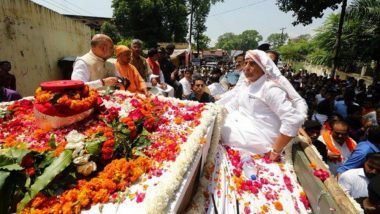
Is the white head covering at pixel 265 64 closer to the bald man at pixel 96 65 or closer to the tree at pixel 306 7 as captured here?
the bald man at pixel 96 65

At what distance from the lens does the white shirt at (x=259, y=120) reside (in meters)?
2.66

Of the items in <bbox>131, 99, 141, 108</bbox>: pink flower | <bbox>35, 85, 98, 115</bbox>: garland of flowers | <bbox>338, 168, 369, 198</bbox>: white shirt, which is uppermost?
<bbox>35, 85, 98, 115</bbox>: garland of flowers

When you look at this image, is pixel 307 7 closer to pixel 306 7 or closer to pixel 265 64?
pixel 306 7

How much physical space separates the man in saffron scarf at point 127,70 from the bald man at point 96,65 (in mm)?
393

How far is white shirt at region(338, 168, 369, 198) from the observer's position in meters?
3.02

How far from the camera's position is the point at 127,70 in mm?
4133

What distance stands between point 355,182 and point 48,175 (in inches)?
125

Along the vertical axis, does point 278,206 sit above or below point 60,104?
below

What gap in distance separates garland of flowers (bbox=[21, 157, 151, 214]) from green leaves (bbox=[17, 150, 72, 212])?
31 mm

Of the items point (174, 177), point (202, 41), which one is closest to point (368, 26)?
point (174, 177)

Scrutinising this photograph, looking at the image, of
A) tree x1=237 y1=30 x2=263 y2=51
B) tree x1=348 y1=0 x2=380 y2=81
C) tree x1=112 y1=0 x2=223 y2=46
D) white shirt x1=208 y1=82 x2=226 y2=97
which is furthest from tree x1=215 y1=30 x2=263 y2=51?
white shirt x1=208 y1=82 x2=226 y2=97

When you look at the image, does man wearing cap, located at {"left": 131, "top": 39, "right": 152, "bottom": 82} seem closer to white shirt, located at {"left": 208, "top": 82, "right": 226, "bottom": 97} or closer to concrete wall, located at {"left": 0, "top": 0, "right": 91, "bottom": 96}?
white shirt, located at {"left": 208, "top": 82, "right": 226, "bottom": 97}

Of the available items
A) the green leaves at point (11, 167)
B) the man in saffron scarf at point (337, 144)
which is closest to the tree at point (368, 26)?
the man in saffron scarf at point (337, 144)

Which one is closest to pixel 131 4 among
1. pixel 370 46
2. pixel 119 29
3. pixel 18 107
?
pixel 119 29
